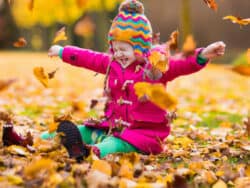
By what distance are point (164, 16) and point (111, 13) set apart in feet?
22.5

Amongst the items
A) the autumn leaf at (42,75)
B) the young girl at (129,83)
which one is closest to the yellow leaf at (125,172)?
the young girl at (129,83)

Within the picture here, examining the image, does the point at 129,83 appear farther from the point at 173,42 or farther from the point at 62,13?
the point at 62,13

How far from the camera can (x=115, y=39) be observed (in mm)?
3861

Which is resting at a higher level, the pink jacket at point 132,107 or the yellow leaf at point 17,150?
the pink jacket at point 132,107

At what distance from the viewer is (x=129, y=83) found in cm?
391

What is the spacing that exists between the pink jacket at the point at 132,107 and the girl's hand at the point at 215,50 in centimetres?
17

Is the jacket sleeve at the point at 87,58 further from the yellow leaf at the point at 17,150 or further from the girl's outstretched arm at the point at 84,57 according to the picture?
the yellow leaf at the point at 17,150

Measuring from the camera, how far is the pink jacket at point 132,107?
12.4ft

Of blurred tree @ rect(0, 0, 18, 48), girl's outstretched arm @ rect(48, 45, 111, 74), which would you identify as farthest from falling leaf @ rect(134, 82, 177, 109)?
blurred tree @ rect(0, 0, 18, 48)

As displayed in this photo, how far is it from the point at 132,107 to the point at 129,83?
158mm

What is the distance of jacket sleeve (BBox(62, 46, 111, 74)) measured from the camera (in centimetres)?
407

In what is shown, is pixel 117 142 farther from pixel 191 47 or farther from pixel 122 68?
pixel 191 47

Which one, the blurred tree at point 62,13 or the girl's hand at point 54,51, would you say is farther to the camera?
the blurred tree at point 62,13

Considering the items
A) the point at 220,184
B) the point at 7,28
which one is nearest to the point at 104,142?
the point at 220,184
